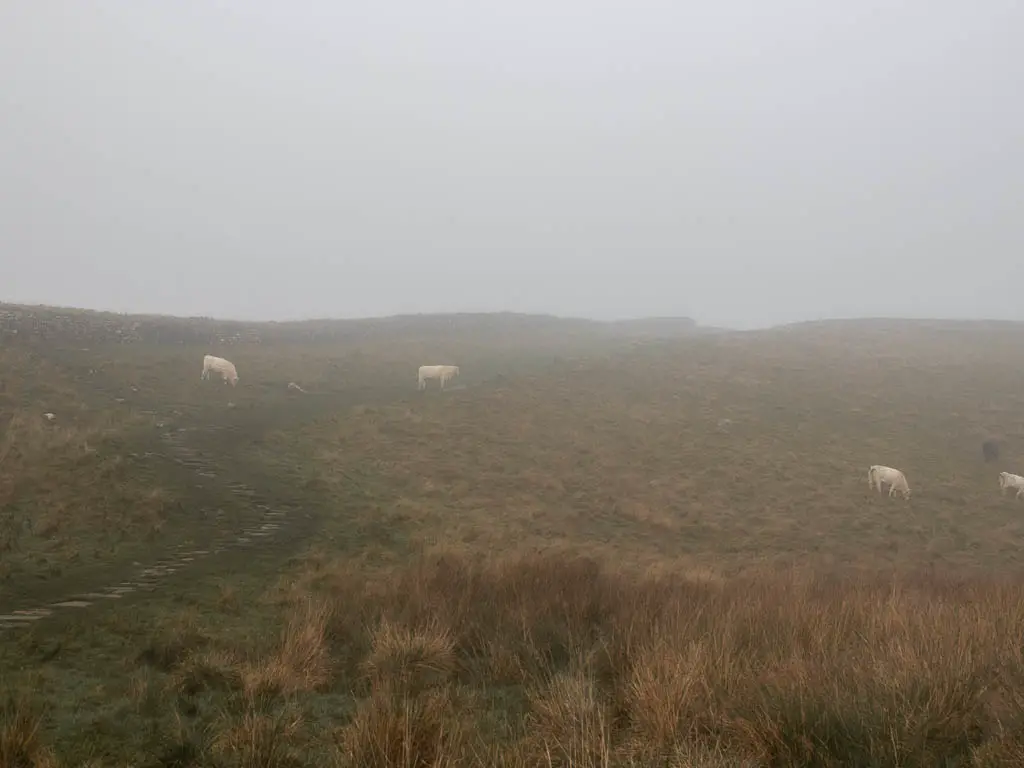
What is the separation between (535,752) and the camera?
181 inches

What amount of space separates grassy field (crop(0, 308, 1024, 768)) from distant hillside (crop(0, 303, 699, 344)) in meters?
0.44

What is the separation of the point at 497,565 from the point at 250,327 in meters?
41.0

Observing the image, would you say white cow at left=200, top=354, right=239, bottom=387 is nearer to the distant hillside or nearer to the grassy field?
the grassy field

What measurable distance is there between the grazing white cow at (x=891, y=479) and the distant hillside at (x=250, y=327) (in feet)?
122

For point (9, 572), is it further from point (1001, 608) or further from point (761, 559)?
point (761, 559)

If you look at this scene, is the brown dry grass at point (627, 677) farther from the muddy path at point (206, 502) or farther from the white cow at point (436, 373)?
the white cow at point (436, 373)

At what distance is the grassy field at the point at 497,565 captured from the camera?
4.77 m

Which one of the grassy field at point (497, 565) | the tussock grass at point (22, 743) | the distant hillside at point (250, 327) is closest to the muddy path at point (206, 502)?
the grassy field at point (497, 565)

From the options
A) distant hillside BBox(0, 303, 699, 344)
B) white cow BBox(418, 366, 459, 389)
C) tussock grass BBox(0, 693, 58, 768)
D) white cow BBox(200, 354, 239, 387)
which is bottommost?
tussock grass BBox(0, 693, 58, 768)

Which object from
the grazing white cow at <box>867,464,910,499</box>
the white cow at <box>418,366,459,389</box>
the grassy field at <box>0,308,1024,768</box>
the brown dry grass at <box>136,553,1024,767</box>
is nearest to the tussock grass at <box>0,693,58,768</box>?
the grassy field at <box>0,308,1024,768</box>

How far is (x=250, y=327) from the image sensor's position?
4612 cm

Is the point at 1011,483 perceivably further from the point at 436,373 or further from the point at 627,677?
the point at 436,373

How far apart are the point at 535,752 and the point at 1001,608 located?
7.03 meters

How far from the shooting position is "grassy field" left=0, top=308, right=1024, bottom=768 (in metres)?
4.77
